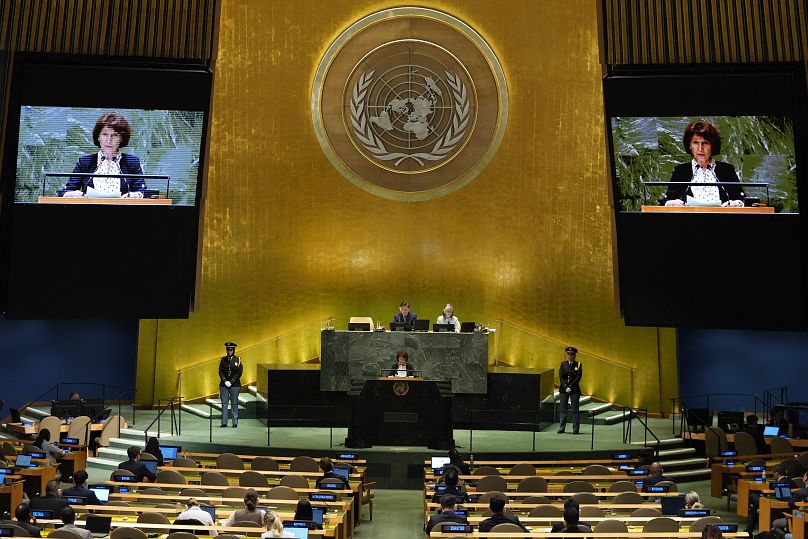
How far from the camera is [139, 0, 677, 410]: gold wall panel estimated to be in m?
19.7

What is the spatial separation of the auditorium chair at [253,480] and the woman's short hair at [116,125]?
7483 millimetres

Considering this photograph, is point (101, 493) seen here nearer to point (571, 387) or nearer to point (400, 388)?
point (400, 388)

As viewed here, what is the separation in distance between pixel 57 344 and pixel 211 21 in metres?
6.86

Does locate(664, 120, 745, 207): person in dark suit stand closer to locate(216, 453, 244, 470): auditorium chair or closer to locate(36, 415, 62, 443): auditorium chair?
locate(216, 453, 244, 470): auditorium chair

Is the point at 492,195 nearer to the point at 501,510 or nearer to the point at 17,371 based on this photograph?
the point at 17,371

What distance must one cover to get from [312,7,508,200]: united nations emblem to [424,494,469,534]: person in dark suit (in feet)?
34.2

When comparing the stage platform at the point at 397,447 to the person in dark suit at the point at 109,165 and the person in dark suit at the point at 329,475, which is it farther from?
the person in dark suit at the point at 109,165

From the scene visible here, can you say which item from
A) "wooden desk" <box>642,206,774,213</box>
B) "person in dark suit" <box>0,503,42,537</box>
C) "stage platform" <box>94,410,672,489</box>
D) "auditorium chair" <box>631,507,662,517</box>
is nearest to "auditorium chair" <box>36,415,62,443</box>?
"stage platform" <box>94,410,672,489</box>

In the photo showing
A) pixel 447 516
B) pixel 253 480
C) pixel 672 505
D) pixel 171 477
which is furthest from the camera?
pixel 253 480

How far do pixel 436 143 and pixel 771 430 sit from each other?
785 centimetres

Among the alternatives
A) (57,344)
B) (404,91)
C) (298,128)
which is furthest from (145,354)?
(404,91)

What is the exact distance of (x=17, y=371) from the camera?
2019 centimetres

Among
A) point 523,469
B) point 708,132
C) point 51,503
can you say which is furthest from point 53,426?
point 708,132

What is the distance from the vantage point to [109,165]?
17719 mm
